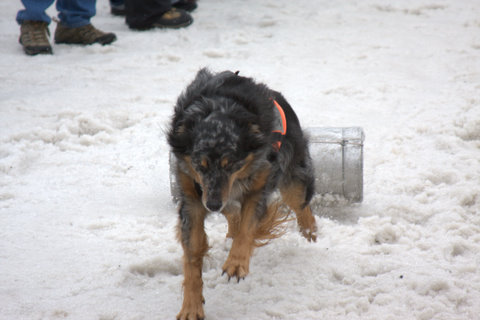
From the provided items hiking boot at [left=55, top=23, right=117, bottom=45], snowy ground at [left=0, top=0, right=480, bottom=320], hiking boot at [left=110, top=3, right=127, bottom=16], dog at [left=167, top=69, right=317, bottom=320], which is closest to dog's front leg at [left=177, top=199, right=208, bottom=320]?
dog at [left=167, top=69, right=317, bottom=320]

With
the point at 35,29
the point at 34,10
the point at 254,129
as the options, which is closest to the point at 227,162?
the point at 254,129

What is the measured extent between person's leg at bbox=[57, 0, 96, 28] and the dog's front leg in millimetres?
4437

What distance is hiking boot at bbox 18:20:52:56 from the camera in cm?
593

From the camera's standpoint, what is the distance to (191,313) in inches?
92.7

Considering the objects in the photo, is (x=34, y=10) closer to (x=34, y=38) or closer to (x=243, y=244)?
(x=34, y=38)

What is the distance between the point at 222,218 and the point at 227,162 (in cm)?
121

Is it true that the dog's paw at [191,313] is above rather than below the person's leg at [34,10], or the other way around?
below

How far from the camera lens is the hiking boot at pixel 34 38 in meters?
5.93

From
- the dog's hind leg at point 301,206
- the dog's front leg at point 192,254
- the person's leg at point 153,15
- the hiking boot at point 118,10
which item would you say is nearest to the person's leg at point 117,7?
the hiking boot at point 118,10

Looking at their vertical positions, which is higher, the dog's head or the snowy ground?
the dog's head

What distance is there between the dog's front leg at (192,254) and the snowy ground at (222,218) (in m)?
0.12

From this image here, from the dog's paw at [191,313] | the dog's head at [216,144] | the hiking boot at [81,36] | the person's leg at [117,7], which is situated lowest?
the dog's paw at [191,313]

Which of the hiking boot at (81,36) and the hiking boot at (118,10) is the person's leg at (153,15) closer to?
the hiking boot at (81,36)

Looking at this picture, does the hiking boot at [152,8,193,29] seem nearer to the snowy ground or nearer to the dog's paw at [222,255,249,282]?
the snowy ground
